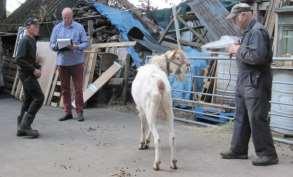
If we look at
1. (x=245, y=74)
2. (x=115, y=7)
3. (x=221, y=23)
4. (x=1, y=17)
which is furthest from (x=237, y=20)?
(x=1, y=17)

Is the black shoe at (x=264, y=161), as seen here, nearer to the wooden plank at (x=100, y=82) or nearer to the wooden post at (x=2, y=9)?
the wooden plank at (x=100, y=82)

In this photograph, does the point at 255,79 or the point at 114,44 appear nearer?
the point at 255,79

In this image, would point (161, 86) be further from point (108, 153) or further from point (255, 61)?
point (108, 153)

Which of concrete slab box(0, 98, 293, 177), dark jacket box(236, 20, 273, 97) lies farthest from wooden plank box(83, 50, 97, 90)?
dark jacket box(236, 20, 273, 97)

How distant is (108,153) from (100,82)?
15.2ft

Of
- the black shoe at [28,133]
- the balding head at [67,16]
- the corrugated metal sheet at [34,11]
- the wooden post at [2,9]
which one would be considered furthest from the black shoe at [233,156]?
the wooden post at [2,9]

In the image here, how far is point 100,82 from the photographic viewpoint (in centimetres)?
1222

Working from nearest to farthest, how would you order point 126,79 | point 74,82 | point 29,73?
point 29,73
point 74,82
point 126,79

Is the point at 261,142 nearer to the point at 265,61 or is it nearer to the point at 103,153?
the point at 265,61

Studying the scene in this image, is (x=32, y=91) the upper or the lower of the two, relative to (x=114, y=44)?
lower

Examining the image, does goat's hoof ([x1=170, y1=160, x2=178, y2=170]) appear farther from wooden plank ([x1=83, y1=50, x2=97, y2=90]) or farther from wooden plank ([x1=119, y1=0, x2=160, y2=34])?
wooden plank ([x1=119, y1=0, x2=160, y2=34])

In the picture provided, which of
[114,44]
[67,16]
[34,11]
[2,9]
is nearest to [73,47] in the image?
[67,16]

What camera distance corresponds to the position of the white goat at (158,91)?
695cm

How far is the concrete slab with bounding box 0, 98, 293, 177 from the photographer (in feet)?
22.1
